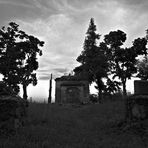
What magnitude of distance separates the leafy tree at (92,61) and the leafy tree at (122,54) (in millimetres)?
1973

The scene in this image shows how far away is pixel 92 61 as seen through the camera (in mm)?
37375

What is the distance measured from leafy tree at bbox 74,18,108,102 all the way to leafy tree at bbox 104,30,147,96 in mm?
1973

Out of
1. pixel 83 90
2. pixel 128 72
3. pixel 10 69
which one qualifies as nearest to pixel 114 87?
pixel 128 72

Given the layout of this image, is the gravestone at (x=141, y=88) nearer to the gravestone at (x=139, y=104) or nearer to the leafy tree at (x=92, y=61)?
the gravestone at (x=139, y=104)

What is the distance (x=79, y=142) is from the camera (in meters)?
7.18

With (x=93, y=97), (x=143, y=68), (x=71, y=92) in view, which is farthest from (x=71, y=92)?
(x=143, y=68)

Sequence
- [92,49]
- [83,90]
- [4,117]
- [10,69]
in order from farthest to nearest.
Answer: [92,49] → [83,90] → [10,69] → [4,117]

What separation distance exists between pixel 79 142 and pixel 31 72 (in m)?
29.0

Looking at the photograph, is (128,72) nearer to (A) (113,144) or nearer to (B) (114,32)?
(B) (114,32)

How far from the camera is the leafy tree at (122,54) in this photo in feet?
121

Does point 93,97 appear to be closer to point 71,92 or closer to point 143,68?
point 71,92

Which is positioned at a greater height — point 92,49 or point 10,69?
point 92,49

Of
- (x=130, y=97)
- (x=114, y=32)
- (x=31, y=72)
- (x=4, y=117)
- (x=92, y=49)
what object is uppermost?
(x=114, y=32)

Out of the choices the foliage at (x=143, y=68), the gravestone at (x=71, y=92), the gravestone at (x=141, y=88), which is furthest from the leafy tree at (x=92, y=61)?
the gravestone at (x=141, y=88)
